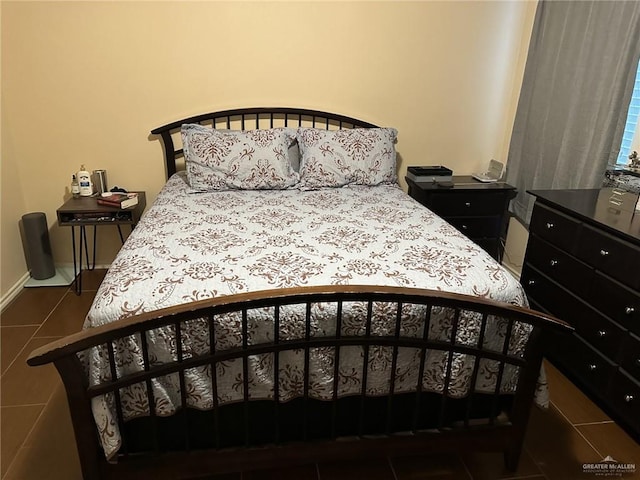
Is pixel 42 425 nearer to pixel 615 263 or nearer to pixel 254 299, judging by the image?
pixel 254 299

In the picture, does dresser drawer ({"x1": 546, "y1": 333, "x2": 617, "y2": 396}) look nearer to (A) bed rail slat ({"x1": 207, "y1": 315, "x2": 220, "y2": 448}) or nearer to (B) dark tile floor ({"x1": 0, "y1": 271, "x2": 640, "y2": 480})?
(B) dark tile floor ({"x1": 0, "y1": 271, "x2": 640, "y2": 480})

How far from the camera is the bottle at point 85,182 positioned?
286cm

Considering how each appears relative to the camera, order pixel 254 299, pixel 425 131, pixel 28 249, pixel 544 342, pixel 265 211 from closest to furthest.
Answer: pixel 254 299, pixel 544 342, pixel 265 211, pixel 28 249, pixel 425 131

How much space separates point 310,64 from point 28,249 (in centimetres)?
212

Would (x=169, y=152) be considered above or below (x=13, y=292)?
above

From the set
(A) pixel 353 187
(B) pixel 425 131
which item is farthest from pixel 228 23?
(B) pixel 425 131

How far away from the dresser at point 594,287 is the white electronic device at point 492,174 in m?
0.84

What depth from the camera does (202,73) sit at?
2869 millimetres

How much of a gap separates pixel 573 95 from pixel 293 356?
7.30ft

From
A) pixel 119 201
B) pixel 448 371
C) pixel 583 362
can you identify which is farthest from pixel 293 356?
pixel 119 201

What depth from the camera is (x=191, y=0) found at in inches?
107

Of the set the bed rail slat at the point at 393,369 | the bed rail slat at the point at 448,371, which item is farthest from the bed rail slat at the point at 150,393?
the bed rail slat at the point at 448,371

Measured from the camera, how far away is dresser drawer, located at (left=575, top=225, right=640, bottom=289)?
1.77m

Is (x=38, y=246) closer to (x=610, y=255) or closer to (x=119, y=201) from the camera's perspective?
(x=119, y=201)
